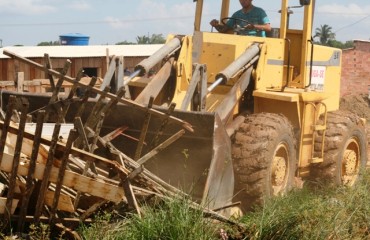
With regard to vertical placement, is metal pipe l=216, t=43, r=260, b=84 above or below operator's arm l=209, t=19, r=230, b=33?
below

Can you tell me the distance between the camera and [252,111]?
344 inches

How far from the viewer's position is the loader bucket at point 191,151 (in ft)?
22.0

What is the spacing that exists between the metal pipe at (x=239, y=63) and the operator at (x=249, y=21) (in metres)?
0.54

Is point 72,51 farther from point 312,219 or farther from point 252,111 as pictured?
point 312,219

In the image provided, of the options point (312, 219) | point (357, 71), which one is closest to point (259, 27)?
point (312, 219)

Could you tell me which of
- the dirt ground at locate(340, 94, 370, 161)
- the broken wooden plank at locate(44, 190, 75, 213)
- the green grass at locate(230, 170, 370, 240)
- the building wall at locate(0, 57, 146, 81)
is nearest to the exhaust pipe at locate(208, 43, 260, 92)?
the green grass at locate(230, 170, 370, 240)

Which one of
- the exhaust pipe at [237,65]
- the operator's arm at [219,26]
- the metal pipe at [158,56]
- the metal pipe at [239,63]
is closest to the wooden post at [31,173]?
the exhaust pipe at [237,65]

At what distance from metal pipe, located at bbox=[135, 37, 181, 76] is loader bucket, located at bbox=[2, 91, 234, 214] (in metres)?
0.86

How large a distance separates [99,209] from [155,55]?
2.79 meters

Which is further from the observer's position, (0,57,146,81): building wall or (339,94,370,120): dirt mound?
(339,94,370,120): dirt mound

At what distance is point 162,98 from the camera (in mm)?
8570

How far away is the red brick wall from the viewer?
26.6 meters

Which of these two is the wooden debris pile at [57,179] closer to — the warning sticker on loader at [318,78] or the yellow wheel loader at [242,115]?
the yellow wheel loader at [242,115]

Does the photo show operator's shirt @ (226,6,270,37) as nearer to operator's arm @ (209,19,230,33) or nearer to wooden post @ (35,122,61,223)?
operator's arm @ (209,19,230,33)
